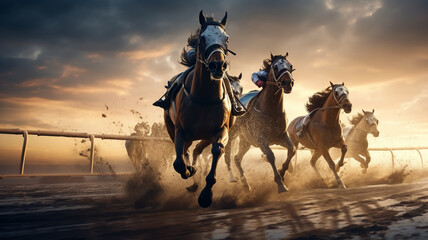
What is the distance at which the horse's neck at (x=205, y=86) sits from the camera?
4608mm

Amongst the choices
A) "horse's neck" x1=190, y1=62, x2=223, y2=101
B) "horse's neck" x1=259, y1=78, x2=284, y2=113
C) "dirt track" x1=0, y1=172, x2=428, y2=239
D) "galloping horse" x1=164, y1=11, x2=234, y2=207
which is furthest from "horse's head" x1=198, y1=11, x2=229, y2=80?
"horse's neck" x1=259, y1=78, x2=284, y2=113

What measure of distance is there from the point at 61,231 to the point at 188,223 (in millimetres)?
1302

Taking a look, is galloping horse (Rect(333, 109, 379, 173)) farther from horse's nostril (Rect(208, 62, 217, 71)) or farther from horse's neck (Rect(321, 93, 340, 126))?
horse's nostril (Rect(208, 62, 217, 71))

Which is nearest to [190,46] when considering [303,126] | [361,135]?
[303,126]

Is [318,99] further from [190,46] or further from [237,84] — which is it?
[190,46]

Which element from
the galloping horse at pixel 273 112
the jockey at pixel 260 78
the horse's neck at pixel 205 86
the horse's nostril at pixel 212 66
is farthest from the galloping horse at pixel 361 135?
the horse's nostril at pixel 212 66

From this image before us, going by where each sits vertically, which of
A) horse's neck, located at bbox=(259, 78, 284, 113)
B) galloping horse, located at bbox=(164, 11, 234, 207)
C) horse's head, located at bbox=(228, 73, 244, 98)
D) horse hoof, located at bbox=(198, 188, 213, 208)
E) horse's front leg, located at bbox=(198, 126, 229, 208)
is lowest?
horse hoof, located at bbox=(198, 188, 213, 208)

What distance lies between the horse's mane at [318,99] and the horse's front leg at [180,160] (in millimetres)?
6250

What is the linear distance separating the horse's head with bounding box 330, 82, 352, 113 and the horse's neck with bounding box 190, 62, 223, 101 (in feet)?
17.4

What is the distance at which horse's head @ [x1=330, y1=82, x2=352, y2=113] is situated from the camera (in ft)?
28.9

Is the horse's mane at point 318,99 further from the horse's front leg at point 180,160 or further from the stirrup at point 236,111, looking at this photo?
the horse's front leg at point 180,160

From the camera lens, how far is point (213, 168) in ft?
14.5

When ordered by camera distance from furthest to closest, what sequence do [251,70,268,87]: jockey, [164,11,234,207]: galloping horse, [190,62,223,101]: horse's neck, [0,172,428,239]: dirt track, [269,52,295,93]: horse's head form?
1. [251,70,268,87]: jockey
2. [269,52,295,93]: horse's head
3. [190,62,223,101]: horse's neck
4. [164,11,234,207]: galloping horse
5. [0,172,428,239]: dirt track

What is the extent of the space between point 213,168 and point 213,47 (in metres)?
1.57
